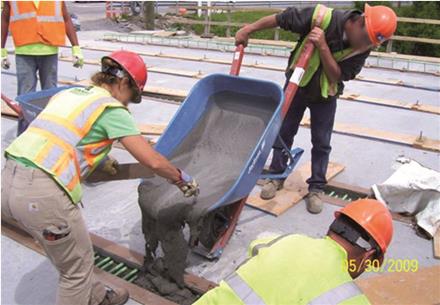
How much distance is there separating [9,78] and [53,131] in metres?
6.33

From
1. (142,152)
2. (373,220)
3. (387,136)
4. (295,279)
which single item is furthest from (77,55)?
(295,279)

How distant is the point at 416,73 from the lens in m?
9.02

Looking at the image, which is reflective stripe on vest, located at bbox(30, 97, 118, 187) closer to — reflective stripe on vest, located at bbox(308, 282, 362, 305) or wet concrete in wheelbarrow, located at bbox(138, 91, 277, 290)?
wet concrete in wheelbarrow, located at bbox(138, 91, 277, 290)

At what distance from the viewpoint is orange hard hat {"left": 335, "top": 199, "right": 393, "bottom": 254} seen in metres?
1.83

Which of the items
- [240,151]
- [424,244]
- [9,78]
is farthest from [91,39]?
[424,244]

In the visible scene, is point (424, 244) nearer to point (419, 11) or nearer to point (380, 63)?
point (380, 63)

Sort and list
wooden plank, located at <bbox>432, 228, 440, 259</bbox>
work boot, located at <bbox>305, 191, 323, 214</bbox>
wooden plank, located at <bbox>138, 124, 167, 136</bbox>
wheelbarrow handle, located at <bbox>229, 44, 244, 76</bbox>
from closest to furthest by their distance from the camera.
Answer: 1. wooden plank, located at <bbox>432, 228, 440, 259</bbox>
2. wheelbarrow handle, located at <bbox>229, 44, 244, 76</bbox>
3. work boot, located at <bbox>305, 191, 323, 214</bbox>
4. wooden plank, located at <bbox>138, 124, 167, 136</bbox>

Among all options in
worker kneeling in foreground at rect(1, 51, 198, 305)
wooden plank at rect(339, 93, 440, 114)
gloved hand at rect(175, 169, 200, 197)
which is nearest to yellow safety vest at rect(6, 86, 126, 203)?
worker kneeling in foreground at rect(1, 51, 198, 305)

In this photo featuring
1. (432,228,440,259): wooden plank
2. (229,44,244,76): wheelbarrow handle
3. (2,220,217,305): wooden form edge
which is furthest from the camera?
(229,44,244,76): wheelbarrow handle

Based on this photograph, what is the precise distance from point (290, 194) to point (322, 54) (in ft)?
4.47

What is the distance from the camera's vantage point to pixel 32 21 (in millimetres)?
4496

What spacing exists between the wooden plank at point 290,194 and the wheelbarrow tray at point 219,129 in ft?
2.07

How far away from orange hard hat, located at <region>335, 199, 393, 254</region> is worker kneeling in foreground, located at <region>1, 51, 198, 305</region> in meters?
0.91
